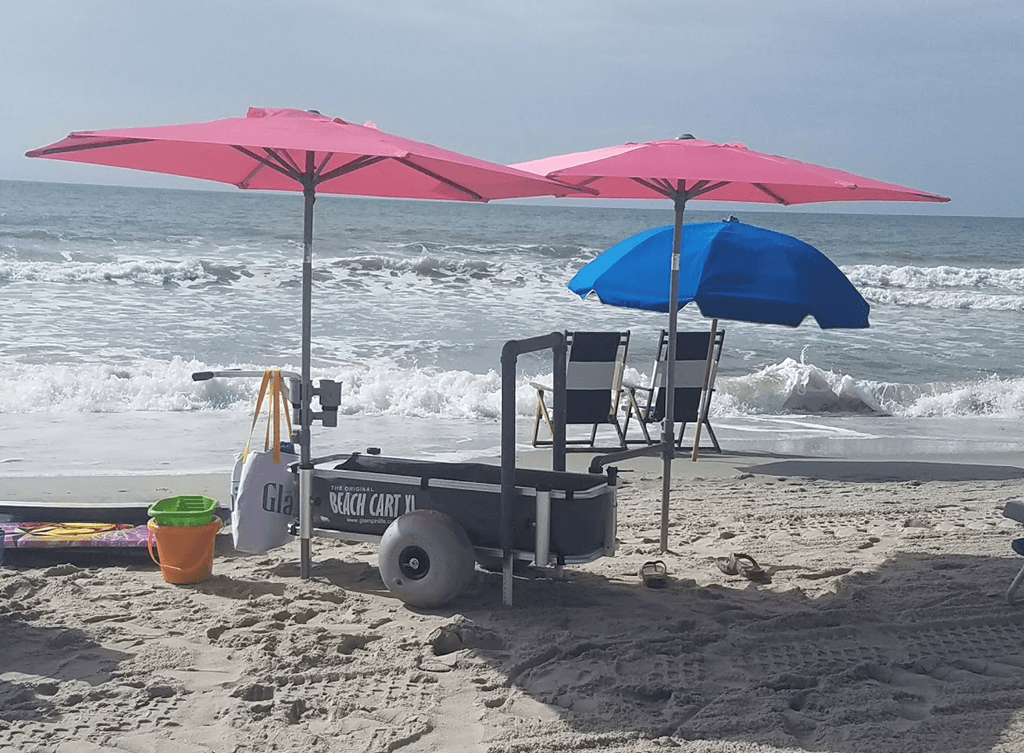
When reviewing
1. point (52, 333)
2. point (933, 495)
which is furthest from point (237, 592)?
point (52, 333)

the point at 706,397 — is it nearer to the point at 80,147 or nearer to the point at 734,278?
the point at 734,278

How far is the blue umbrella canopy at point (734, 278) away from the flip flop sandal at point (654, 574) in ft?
5.30

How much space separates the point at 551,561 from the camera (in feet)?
13.3

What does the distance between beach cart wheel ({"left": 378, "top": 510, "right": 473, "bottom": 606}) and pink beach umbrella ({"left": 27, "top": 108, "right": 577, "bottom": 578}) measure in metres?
0.49

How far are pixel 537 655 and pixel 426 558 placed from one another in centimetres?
64

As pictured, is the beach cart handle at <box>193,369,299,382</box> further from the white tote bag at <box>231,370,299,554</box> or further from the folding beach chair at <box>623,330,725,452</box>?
the folding beach chair at <box>623,330,725,452</box>

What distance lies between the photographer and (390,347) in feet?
46.5

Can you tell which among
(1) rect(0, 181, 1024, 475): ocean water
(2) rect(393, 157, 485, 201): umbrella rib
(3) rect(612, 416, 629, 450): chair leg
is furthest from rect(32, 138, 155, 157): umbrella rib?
(3) rect(612, 416, 629, 450): chair leg

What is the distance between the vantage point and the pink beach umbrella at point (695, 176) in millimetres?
4406

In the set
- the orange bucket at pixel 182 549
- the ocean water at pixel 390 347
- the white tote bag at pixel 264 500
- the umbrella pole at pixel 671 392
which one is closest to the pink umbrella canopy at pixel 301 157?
the umbrella pole at pixel 671 392

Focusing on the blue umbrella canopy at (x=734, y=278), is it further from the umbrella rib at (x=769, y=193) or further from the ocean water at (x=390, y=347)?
the ocean water at (x=390, y=347)


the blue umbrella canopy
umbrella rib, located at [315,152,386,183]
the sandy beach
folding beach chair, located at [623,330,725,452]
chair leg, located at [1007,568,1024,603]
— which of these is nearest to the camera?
the sandy beach

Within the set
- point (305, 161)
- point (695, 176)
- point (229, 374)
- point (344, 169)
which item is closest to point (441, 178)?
point (344, 169)

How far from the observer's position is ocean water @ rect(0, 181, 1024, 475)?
28.3ft
